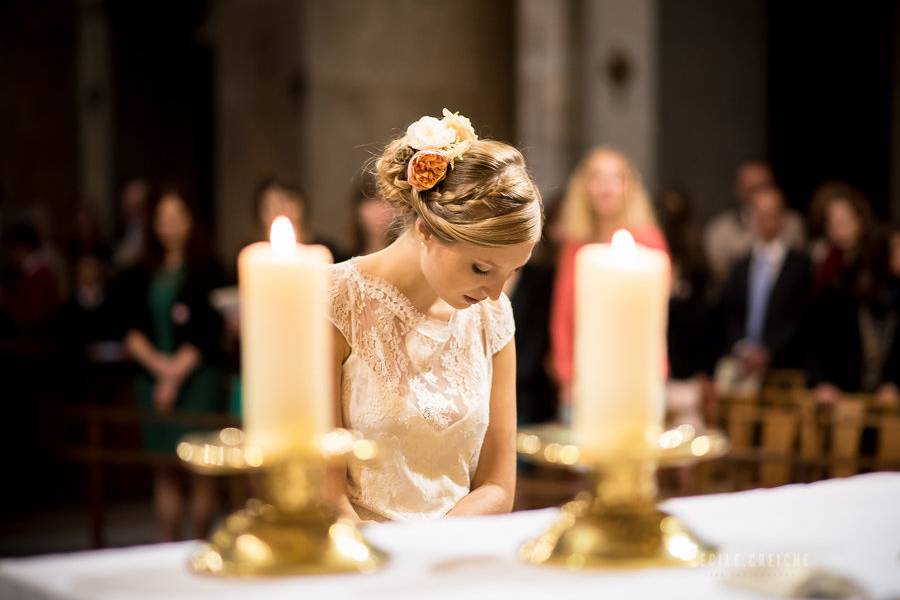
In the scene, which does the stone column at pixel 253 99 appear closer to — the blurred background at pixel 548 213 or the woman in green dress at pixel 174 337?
the blurred background at pixel 548 213

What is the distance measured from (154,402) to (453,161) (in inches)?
185

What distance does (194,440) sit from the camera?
1461 millimetres

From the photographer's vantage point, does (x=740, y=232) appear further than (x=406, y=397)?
Yes

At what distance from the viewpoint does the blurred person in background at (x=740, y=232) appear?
27.3 feet

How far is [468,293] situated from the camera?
2566 mm

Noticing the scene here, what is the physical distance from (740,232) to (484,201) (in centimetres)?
688

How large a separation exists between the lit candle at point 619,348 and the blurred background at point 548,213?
4.23m

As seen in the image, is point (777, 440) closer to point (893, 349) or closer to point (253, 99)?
point (893, 349)

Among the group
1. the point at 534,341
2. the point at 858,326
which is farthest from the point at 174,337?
the point at 858,326

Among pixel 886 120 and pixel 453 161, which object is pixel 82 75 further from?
pixel 453 161

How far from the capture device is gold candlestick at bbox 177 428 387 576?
1.45m

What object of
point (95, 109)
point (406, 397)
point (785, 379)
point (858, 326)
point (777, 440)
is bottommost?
A: point (777, 440)

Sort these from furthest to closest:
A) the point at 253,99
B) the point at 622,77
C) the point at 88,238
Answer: the point at 88,238
the point at 253,99
the point at 622,77

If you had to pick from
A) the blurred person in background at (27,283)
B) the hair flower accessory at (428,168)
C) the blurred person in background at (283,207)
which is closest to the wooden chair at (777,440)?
the blurred person in background at (283,207)
